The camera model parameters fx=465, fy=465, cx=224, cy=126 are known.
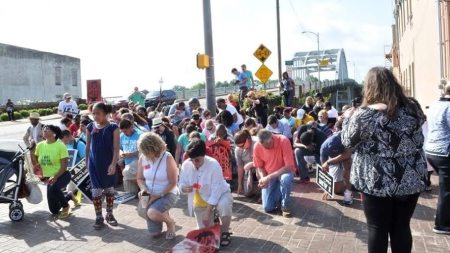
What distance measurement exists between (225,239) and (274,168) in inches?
65.8

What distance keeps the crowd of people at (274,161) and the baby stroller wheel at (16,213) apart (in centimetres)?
46

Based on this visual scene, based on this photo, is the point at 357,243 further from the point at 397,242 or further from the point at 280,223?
the point at 397,242

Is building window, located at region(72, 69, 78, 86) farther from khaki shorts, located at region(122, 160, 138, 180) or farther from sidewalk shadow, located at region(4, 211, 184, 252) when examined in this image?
sidewalk shadow, located at region(4, 211, 184, 252)

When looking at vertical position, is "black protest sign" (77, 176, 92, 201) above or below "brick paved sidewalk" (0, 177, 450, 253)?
above

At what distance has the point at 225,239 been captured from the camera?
18.7 ft

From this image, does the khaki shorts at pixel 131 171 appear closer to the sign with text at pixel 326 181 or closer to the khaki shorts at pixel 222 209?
the khaki shorts at pixel 222 209

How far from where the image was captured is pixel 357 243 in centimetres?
566

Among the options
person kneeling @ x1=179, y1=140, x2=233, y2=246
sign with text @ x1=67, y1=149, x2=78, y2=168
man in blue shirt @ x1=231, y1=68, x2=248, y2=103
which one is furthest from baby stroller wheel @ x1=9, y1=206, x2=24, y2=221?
man in blue shirt @ x1=231, y1=68, x2=248, y2=103

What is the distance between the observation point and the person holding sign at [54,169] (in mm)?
7266

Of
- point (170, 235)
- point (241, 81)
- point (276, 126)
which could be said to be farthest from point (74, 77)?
point (170, 235)

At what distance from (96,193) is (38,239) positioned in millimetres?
965

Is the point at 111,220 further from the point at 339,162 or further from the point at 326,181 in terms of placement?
the point at 339,162

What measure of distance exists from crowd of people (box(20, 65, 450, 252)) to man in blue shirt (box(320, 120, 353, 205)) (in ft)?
0.05

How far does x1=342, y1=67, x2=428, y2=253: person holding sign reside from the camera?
353 centimetres
